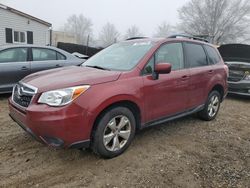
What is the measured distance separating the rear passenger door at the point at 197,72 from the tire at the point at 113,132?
1.59m

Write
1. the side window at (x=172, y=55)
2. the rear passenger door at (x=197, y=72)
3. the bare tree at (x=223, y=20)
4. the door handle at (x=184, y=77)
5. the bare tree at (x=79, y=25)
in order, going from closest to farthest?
the side window at (x=172, y=55) → the door handle at (x=184, y=77) → the rear passenger door at (x=197, y=72) → the bare tree at (x=223, y=20) → the bare tree at (x=79, y=25)

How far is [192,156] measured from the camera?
395 cm

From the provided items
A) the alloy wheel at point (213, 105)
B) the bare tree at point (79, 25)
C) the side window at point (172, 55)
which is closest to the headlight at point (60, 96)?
the side window at point (172, 55)

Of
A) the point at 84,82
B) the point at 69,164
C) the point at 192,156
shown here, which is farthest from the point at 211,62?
the point at 69,164

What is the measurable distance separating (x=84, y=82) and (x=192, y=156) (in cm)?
193

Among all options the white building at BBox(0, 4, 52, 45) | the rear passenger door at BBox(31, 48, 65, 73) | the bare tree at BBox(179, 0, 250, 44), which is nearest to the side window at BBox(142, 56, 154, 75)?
the rear passenger door at BBox(31, 48, 65, 73)

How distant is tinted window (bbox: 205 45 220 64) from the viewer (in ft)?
18.4

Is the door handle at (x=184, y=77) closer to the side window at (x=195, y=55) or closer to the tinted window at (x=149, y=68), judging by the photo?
the side window at (x=195, y=55)

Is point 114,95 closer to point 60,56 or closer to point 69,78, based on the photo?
point 69,78

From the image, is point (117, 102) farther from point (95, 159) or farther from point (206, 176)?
point (206, 176)

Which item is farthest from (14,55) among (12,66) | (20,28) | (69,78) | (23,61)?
(20,28)

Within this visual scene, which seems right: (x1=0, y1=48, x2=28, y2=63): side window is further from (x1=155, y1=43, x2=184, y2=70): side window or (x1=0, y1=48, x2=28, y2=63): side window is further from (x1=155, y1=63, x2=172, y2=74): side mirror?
(x1=155, y1=63, x2=172, y2=74): side mirror

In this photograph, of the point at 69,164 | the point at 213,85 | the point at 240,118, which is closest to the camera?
the point at 69,164

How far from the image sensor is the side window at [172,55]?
170 inches
